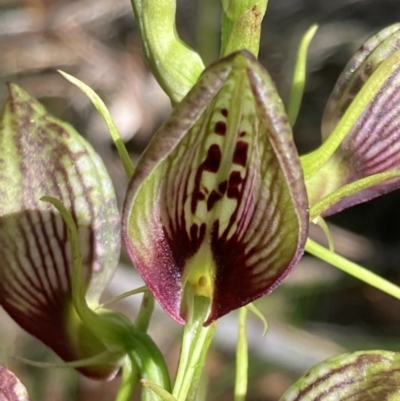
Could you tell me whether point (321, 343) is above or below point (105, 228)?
below

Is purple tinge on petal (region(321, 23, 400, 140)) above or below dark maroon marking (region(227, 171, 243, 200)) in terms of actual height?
above

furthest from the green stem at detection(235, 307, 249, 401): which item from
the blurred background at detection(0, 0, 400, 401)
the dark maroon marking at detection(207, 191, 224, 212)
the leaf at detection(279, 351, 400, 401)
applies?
the blurred background at detection(0, 0, 400, 401)

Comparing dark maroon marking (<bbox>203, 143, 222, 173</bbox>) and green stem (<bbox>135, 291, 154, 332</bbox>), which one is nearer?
dark maroon marking (<bbox>203, 143, 222, 173</bbox>)

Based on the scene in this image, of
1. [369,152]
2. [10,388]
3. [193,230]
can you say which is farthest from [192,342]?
[369,152]

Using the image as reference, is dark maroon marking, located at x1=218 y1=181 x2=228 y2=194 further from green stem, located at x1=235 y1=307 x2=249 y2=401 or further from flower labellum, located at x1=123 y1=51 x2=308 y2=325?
green stem, located at x1=235 y1=307 x2=249 y2=401

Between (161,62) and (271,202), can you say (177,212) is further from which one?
(161,62)

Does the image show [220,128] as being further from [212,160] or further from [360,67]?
[360,67]

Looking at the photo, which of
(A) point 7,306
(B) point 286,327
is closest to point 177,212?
(A) point 7,306
